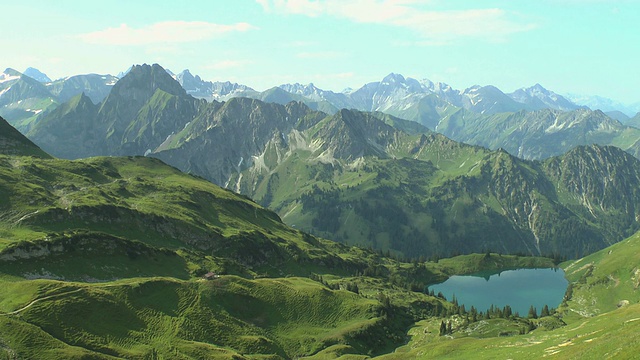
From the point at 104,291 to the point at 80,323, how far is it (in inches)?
617

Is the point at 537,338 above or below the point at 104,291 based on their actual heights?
below

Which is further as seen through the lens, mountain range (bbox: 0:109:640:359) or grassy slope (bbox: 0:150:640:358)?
grassy slope (bbox: 0:150:640:358)

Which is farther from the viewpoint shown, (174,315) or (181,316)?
(181,316)

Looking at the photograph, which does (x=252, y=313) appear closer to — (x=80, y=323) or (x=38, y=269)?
(x=80, y=323)

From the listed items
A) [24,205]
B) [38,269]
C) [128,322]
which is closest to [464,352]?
[128,322]

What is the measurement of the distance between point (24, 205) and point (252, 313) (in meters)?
103

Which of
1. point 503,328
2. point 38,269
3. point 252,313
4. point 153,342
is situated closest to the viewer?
point 153,342

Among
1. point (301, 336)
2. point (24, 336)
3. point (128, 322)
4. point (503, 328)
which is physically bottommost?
point (503, 328)

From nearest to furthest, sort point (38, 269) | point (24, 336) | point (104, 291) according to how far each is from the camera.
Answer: point (24, 336) → point (104, 291) → point (38, 269)

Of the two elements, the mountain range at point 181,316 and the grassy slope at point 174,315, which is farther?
the grassy slope at point 174,315

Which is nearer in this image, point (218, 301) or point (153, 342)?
point (153, 342)

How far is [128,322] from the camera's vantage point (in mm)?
121562

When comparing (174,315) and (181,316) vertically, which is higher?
(174,315)

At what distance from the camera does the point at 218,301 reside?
488 feet
